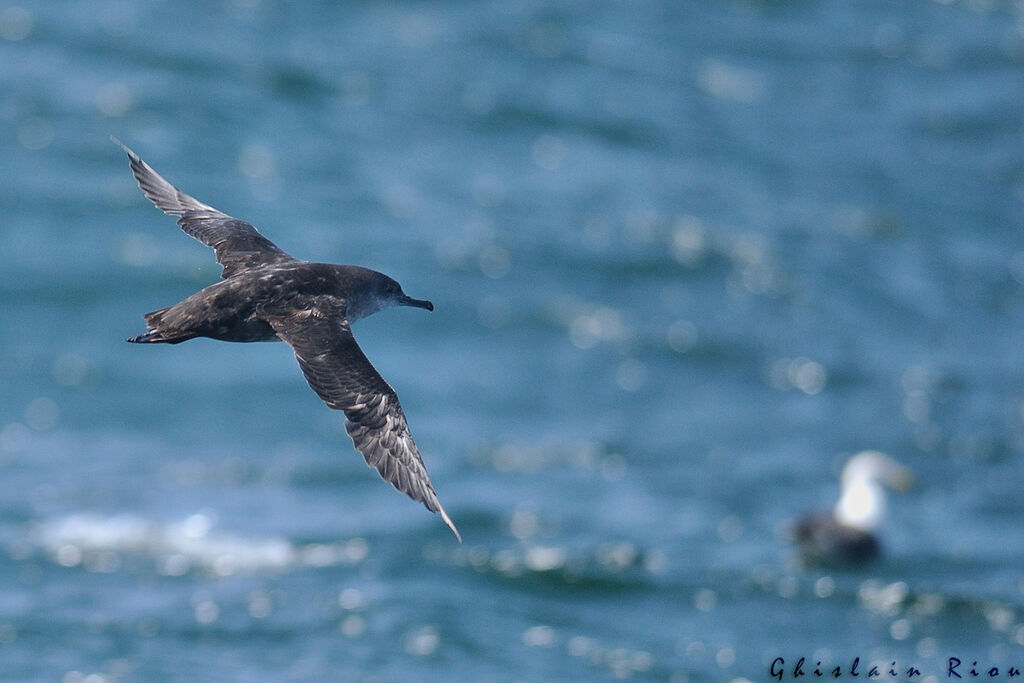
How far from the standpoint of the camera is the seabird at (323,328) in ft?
21.9

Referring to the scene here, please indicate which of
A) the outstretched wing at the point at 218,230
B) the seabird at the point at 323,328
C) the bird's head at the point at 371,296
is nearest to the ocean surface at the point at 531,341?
the outstretched wing at the point at 218,230

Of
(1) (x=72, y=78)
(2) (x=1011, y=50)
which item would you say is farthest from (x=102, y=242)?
(2) (x=1011, y=50)

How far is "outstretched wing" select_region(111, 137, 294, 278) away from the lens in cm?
784

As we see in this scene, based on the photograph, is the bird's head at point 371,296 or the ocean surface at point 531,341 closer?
the bird's head at point 371,296

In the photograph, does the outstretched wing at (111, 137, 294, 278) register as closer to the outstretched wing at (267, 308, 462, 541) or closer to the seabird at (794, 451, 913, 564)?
the outstretched wing at (267, 308, 462, 541)

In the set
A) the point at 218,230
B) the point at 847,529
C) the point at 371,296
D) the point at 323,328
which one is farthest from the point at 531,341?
the point at 323,328

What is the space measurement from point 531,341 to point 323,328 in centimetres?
1038

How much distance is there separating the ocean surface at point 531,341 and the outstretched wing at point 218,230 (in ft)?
14.1

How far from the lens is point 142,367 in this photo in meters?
16.5

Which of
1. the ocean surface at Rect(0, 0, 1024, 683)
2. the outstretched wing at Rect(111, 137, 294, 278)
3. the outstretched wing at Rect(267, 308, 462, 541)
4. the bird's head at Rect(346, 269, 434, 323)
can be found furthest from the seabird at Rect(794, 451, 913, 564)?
the outstretched wing at Rect(267, 308, 462, 541)

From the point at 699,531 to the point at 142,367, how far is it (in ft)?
21.5

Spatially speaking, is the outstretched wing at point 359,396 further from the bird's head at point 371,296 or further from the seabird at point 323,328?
the bird's head at point 371,296

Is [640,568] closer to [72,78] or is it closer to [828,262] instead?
[828,262]

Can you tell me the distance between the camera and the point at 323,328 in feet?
23.0
